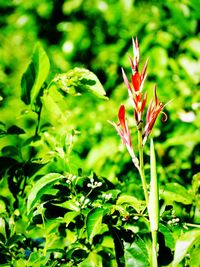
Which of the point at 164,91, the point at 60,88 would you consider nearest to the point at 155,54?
the point at 164,91

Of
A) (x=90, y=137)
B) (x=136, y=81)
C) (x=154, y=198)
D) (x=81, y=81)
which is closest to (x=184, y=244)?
(x=154, y=198)

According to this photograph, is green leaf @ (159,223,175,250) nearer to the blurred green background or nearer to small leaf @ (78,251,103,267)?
small leaf @ (78,251,103,267)

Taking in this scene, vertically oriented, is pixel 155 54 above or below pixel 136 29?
below

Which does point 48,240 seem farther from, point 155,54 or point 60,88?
point 155,54

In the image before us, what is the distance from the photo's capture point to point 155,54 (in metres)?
2.15

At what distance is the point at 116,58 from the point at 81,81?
4.77ft

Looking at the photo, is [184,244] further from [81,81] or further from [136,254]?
[81,81]

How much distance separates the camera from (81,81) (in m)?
0.97

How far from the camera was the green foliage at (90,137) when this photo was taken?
87cm

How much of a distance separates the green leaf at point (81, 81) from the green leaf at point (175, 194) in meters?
0.26

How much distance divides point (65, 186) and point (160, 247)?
264mm

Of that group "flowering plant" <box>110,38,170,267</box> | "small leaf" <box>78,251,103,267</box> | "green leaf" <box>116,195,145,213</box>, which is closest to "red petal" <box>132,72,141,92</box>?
"flowering plant" <box>110,38,170,267</box>

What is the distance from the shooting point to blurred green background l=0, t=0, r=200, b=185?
1.89 metres

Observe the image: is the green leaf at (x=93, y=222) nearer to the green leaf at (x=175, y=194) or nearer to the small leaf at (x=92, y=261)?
the small leaf at (x=92, y=261)
